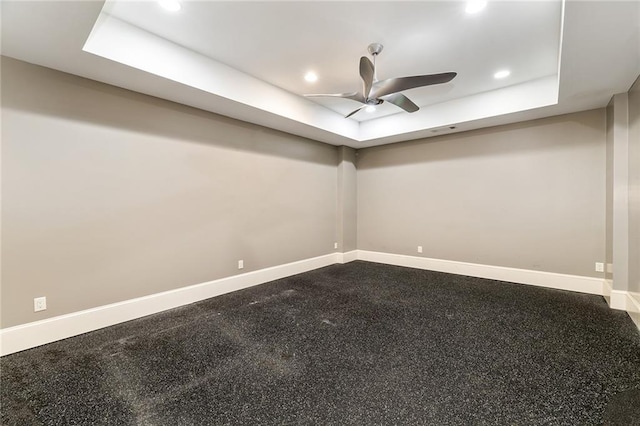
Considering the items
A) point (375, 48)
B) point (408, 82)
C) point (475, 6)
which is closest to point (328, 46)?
point (375, 48)

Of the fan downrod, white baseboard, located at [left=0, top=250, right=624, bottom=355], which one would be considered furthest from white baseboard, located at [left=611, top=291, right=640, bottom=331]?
the fan downrod

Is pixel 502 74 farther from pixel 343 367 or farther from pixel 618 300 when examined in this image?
pixel 343 367

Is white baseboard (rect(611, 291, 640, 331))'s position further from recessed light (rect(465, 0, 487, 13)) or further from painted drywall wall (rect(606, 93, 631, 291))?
recessed light (rect(465, 0, 487, 13))

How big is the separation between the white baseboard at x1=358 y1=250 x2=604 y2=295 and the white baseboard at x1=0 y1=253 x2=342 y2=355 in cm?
270

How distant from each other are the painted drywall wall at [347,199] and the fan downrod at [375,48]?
2.91 m

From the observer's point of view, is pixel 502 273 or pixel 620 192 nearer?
pixel 620 192

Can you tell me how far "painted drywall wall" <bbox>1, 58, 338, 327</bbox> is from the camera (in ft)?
7.86

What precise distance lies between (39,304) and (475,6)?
4751mm

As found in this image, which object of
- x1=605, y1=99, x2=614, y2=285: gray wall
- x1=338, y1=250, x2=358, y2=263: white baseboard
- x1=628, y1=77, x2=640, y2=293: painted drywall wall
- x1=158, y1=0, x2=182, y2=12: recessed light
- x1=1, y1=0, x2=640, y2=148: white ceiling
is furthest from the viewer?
x1=338, y1=250, x2=358, y2=263: white baseboard

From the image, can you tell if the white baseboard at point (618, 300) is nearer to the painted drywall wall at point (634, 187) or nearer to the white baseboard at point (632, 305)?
the white baseboard at point (632, 305)

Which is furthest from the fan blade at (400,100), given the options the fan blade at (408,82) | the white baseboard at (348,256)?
the white baseboard at (348,256)

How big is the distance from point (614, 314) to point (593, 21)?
3052 mm

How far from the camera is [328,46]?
281cm

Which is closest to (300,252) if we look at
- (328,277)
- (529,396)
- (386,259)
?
(328,277)
